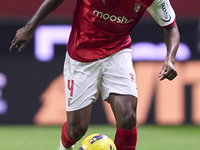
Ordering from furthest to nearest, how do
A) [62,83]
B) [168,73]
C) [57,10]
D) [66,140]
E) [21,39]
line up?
[57,10] < [62,83] < [66,140] < [21,39] < [168,73]

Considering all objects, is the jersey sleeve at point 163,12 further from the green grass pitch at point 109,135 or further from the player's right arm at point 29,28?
the green grass pitch at point 109,135

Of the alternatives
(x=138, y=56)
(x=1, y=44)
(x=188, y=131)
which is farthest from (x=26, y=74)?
(x=188, y=131)

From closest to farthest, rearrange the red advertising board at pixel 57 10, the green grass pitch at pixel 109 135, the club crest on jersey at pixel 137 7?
1. the club crest on jersey at pixel 137 7
2. the green grass pitch at pixel 109 135
3. the red advertising board at pixel 57 10

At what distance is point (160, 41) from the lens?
8250mm

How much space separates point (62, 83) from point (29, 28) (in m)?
4.26

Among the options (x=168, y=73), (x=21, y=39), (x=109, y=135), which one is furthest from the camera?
(x=109, y=135)

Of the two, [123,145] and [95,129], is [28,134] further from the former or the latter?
[123,145]

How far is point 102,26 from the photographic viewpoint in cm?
416

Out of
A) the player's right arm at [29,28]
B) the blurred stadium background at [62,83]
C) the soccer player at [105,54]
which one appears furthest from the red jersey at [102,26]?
the blurred stadium background at [62,83]

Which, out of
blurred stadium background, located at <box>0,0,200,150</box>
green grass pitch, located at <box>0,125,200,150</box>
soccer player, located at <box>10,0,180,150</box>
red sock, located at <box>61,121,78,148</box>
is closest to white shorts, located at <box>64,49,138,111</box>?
soccer player, located at <box>10,0,180,150</box>

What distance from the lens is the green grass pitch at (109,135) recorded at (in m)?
6.27

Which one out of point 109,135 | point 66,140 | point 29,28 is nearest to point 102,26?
point 29,28

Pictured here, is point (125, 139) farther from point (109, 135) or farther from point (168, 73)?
point (109, 135)

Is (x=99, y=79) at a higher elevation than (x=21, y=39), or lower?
lower
